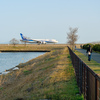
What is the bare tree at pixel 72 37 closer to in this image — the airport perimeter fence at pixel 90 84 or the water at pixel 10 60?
the water at pixel 10 60

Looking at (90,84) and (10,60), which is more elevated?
(90,84)

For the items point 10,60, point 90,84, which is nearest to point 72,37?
point 10,60

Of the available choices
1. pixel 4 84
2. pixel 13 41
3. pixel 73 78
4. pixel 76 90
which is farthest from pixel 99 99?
pixel 13 41

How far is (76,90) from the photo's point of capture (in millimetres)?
11234

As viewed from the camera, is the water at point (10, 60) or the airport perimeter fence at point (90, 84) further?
the water at point (10, 60)

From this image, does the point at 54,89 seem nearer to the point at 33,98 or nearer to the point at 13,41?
the point at 33,98

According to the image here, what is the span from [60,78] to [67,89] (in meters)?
3.62

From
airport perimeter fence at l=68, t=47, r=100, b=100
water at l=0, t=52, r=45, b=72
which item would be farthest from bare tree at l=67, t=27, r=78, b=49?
airport perimeter fence at l=68, t=47, r=100, b=100

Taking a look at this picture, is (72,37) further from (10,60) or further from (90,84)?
(90,84)

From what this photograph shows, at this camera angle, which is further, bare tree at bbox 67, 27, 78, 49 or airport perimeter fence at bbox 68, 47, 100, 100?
bare tree at bbox 67, 27, 78, 49

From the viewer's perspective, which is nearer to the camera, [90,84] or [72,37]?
[90,84]

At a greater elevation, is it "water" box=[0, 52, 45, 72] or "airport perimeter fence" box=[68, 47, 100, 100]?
"airport perimeter fence" box=[68, 47, 100, 100]

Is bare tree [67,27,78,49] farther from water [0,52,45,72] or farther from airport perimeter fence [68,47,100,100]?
airport perimeter fence [68,47,100,100]

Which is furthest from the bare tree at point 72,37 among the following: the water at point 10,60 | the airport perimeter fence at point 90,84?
the airport perimeter fence at point 90,84
